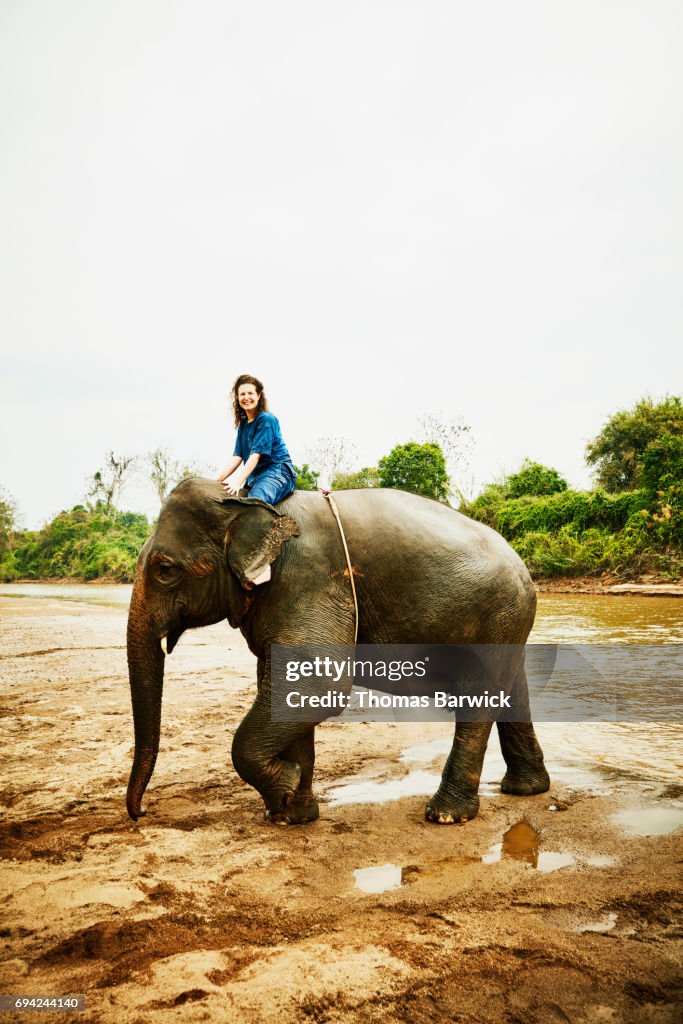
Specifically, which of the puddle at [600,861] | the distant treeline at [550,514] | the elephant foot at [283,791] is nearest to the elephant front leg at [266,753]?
the elephant foot at [283,791]

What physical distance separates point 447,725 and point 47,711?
3604 mm

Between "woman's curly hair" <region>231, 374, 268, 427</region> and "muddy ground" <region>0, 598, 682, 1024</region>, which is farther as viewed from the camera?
"woman's curly hair" <region>231, 374, 268, 427</region>

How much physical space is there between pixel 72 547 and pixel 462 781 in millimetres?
48401

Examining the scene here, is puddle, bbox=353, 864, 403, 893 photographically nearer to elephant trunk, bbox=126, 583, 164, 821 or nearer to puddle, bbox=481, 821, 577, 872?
puddle, bbox=481, 821, 577, 872

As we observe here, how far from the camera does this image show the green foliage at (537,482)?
103ft

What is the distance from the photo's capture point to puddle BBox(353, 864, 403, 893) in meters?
2.91

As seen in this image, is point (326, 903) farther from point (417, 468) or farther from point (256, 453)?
point (417, 468)

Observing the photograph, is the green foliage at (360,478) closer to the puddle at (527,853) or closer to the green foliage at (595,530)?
the green foliage at (595,530)

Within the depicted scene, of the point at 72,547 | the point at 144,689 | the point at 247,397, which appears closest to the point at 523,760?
the point at 144,689

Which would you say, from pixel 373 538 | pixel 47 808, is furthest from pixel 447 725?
pixel 47 808

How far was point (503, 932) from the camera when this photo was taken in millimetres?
2482

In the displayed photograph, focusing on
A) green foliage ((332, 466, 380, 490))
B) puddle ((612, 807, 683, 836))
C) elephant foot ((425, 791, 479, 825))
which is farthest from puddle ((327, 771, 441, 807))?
green foliage ((332, 466, 380, 490))

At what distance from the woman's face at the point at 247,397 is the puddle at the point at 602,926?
10.4ft

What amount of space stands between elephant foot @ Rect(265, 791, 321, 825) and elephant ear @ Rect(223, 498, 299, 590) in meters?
1.20
